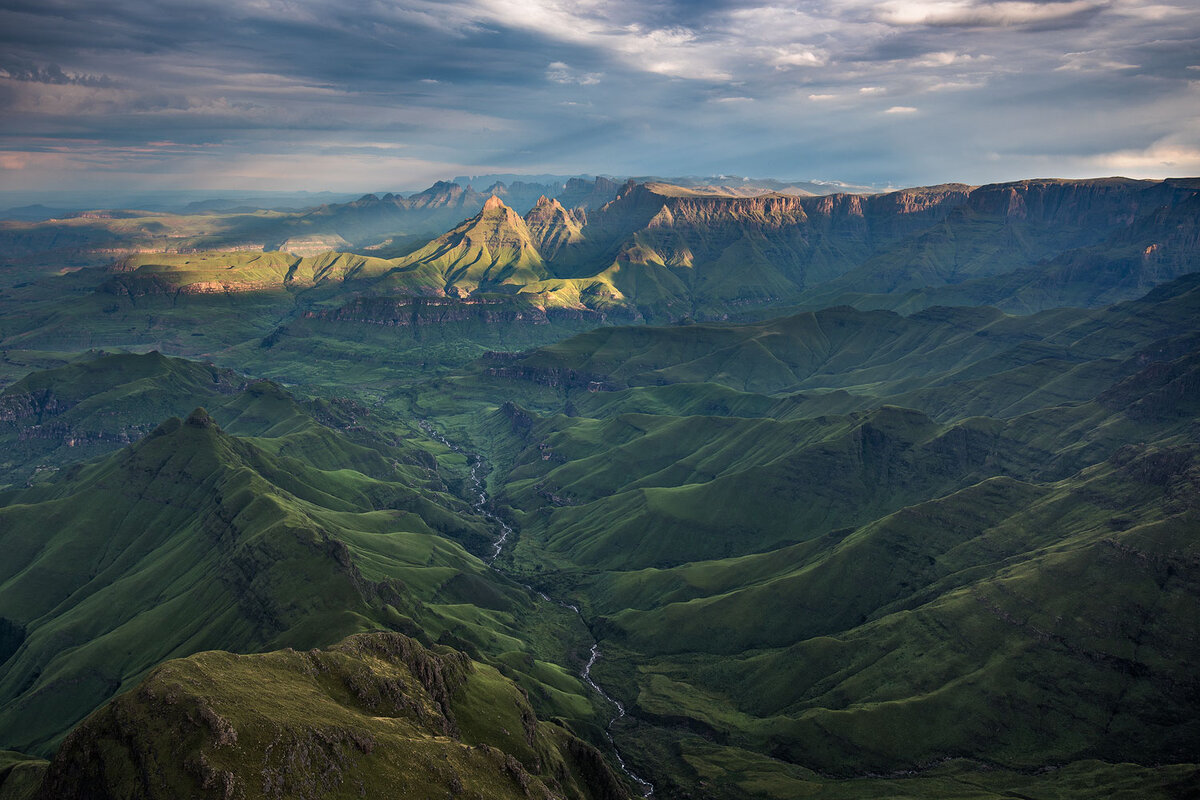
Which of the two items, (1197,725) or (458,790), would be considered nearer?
(458,790)

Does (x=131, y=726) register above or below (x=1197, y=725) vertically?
above

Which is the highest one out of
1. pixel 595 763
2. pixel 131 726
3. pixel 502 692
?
pixel 131 726

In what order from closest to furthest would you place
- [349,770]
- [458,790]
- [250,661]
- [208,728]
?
[208,728] → [349,770] → [458,790] → [250,661]

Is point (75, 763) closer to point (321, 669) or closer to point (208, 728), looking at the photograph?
point (208, 728)

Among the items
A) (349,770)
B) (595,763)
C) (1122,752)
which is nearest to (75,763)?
(349,770)

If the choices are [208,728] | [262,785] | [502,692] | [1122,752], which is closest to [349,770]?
[262,785]

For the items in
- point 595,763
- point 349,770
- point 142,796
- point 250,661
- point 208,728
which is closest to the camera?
point 142,796
